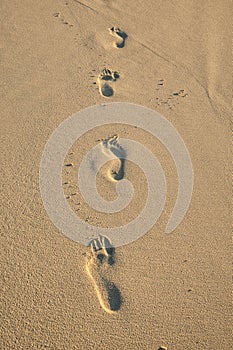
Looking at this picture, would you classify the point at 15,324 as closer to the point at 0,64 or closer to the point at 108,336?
the point at 108,336

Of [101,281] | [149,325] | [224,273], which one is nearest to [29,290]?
[101,281]

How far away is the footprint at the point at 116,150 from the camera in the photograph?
470 centimetres

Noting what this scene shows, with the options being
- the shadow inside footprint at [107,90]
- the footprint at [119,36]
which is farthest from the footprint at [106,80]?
the footprint at [119,36]

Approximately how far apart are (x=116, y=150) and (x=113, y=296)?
5.83ft

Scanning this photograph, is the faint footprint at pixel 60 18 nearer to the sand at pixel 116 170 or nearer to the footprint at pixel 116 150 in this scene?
the sand at pixel 116 170

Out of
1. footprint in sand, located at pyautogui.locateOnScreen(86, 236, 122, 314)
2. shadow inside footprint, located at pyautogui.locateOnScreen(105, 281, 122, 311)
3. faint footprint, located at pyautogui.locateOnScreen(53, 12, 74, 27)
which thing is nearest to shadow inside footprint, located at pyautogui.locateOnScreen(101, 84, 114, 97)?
faint footprint, located at pyautogui.locateOnScreen(53, 12, 74, 27)

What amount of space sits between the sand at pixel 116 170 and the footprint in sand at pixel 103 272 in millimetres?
11

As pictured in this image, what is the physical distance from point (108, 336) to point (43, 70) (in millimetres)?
3497

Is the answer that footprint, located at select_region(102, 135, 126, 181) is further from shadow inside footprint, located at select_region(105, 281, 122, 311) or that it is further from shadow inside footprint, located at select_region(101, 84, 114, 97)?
shadow inside footprint, located at select_region(105, 281, 122, 311)

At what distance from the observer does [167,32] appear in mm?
5820

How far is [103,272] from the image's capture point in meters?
4.14

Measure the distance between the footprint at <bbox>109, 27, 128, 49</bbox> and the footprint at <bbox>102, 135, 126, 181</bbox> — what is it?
61.2 inches

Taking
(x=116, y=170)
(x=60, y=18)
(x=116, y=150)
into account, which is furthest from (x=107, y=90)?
(x=60, y=18)

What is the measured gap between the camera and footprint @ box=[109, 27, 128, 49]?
18.3 ft
